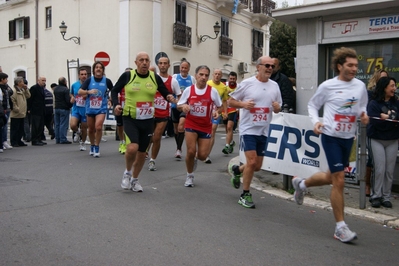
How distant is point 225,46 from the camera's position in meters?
29.6

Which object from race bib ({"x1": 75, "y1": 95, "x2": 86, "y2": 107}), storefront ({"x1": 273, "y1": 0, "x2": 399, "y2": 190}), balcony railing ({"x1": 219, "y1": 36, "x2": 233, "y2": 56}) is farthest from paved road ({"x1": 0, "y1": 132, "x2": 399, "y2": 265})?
balcony railing ({"x1": 219, "y1": 36, "x2": 233, "y2": 56})

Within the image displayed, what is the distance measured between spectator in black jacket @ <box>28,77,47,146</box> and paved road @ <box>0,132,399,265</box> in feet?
19.2

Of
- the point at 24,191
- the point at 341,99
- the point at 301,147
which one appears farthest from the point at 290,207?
the point at 24,191

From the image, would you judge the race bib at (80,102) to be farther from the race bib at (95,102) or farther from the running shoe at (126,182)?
the running shoe at (126,182)

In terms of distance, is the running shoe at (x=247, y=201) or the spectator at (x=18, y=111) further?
the spectator at (x=18, y=111)

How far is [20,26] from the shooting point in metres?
29.3

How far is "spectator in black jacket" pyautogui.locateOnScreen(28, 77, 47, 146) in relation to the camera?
14.1 metres

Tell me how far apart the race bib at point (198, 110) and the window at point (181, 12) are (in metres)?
18.3

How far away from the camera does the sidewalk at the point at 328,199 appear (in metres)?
6.21

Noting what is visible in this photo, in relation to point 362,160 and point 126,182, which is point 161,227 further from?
point 362,160

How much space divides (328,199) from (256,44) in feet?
91.5

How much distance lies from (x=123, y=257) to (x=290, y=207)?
10.3 ft

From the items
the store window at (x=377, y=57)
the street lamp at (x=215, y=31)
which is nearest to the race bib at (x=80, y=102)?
the store window at (x=377, y=57)

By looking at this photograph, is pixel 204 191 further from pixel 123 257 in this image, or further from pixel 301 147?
pixel 123 257
